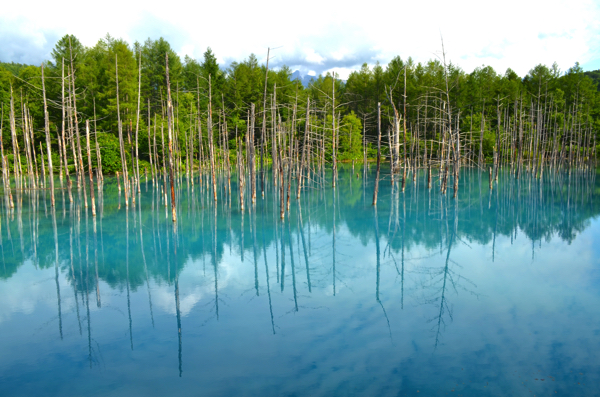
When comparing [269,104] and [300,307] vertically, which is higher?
[269,104]

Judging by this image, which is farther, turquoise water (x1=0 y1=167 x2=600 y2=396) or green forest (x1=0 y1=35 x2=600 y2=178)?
green forest (x1=0 y1=35 x2=600 y2=178)

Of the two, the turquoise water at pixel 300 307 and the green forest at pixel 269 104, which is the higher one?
the green forest at pixel 269 104

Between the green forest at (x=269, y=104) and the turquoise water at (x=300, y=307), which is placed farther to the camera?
the green forest at (x=269, y=104)

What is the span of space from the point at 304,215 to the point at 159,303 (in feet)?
38.2

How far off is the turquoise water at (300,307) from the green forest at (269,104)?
817 inches

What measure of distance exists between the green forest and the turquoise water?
20.7m

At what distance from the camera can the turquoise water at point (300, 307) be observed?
255 inches

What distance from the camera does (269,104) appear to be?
4978cm

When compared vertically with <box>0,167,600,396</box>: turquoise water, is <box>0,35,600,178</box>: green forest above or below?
above

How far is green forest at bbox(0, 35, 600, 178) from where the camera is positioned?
39406mm

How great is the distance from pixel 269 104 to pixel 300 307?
141 ft

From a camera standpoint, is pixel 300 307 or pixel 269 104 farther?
pixel 269 104

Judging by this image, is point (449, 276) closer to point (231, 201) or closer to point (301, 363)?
point (301, 363)

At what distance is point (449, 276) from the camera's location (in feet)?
36.9
